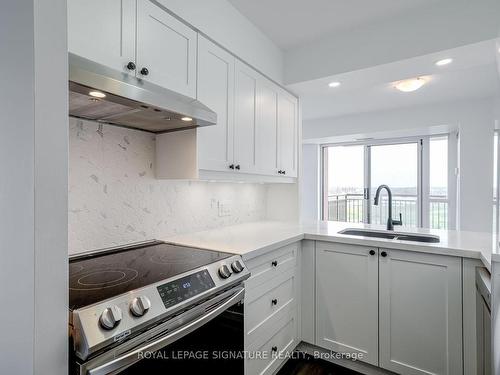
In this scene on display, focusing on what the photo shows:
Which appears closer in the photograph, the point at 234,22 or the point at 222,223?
the point at 234,22

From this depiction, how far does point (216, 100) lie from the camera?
1766 millimetres

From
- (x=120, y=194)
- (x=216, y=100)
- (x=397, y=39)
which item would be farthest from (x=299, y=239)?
(x=397, y=39)

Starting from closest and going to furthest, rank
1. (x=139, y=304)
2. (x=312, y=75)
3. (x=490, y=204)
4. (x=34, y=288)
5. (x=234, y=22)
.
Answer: (x=34, y=288) < (x=139, y=304) < (x=234, y=22) < (x=312, y=75) < (x=490, y=204)

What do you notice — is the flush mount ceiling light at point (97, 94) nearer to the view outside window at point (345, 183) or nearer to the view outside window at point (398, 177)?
the view outside window at point (398, 177)

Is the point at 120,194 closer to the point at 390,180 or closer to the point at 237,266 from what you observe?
the point at 237,266

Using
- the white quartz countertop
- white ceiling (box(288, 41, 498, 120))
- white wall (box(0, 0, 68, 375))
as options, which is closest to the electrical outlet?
the white quartz countertop

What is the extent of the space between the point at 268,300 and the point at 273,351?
0.35m

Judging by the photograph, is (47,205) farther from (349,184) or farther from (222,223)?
(349,184)

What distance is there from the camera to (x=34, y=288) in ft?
2.18

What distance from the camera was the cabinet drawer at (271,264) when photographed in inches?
63.0

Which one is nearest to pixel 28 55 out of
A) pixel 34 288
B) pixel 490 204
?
pixel 34 288

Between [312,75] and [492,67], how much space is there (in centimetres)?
178

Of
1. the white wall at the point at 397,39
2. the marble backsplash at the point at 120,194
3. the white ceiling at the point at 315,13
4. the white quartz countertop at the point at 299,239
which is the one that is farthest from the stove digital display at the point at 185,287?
the white wall at the point at 397,39

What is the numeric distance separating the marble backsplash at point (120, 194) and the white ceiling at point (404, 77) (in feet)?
4.51
